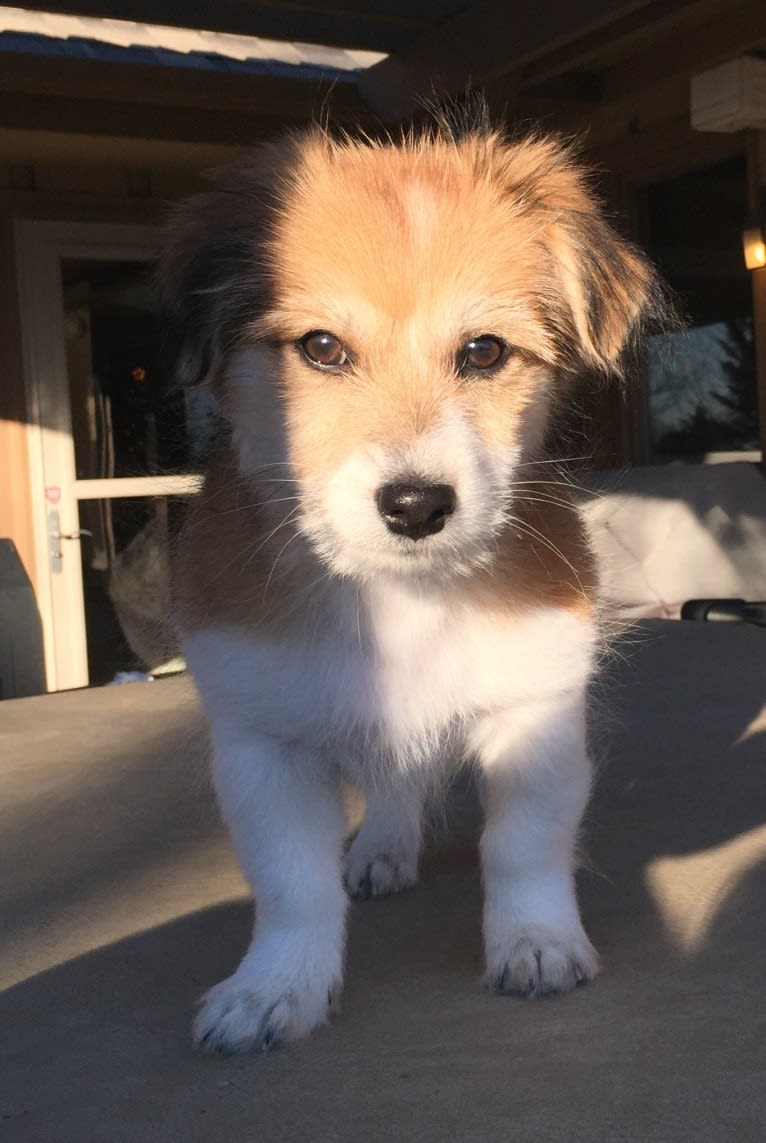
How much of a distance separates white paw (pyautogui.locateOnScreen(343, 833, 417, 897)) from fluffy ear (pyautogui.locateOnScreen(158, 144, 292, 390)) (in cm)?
107

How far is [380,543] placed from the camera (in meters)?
1.93

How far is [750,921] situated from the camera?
239cm

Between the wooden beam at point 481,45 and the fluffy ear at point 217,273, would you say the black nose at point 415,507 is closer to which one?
the fluffy ear at point 217,273

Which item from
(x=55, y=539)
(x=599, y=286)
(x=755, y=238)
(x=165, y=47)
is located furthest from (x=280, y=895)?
(x=55, y=539)

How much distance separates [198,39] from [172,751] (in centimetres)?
400

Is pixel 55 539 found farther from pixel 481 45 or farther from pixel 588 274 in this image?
pixel 588 274

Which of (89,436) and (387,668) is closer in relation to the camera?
(387,668)

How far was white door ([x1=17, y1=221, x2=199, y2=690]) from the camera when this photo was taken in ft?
24.7

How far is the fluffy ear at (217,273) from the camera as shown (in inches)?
89.7

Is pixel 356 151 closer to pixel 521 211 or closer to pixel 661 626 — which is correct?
pixel 521 211

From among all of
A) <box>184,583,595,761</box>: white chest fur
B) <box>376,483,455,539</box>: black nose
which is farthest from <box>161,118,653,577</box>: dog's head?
<box>184,583,595,761</box>: white chest fur

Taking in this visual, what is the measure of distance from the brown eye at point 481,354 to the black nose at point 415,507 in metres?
0.34

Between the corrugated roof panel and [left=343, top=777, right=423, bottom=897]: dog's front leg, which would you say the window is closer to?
the corrugated roof panel

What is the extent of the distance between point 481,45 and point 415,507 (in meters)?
4.63
